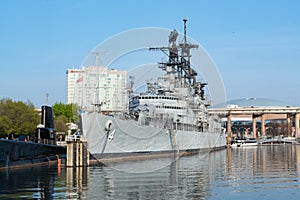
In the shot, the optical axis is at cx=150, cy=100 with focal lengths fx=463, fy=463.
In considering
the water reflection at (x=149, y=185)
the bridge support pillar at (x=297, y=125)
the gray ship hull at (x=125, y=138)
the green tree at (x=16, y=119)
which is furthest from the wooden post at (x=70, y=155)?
the bridge support pillar at (x=297, y=125)

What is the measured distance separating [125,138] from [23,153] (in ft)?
28.8

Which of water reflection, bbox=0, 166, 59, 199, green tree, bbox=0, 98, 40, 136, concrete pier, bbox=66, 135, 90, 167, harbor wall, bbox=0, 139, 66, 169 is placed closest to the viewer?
water reflection, bbox=0, 166, 59, 199

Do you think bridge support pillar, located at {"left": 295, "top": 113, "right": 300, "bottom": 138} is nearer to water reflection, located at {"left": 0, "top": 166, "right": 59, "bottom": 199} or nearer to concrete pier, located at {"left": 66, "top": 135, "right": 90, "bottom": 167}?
concrete pier, located at {"left": 66, "top": 135, "right": 90, "bottom": 167}

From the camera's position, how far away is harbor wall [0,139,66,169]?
109ft

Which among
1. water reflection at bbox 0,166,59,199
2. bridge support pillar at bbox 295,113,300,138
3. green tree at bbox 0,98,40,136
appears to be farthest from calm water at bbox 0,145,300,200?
bridge support pillar at bbox 295,113,300,138

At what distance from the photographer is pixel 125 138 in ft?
132

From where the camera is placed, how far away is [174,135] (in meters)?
49.9

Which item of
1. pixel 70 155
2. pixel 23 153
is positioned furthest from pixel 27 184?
pixel 70 155

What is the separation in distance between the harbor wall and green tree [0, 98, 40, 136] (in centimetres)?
2692

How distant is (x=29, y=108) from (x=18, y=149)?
38.9 m

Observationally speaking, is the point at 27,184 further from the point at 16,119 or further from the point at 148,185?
the point at 16,119

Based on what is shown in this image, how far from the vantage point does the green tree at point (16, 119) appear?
6788 cm

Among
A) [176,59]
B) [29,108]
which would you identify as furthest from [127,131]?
[29,108]

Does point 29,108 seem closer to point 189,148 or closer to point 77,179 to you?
point 189,148
